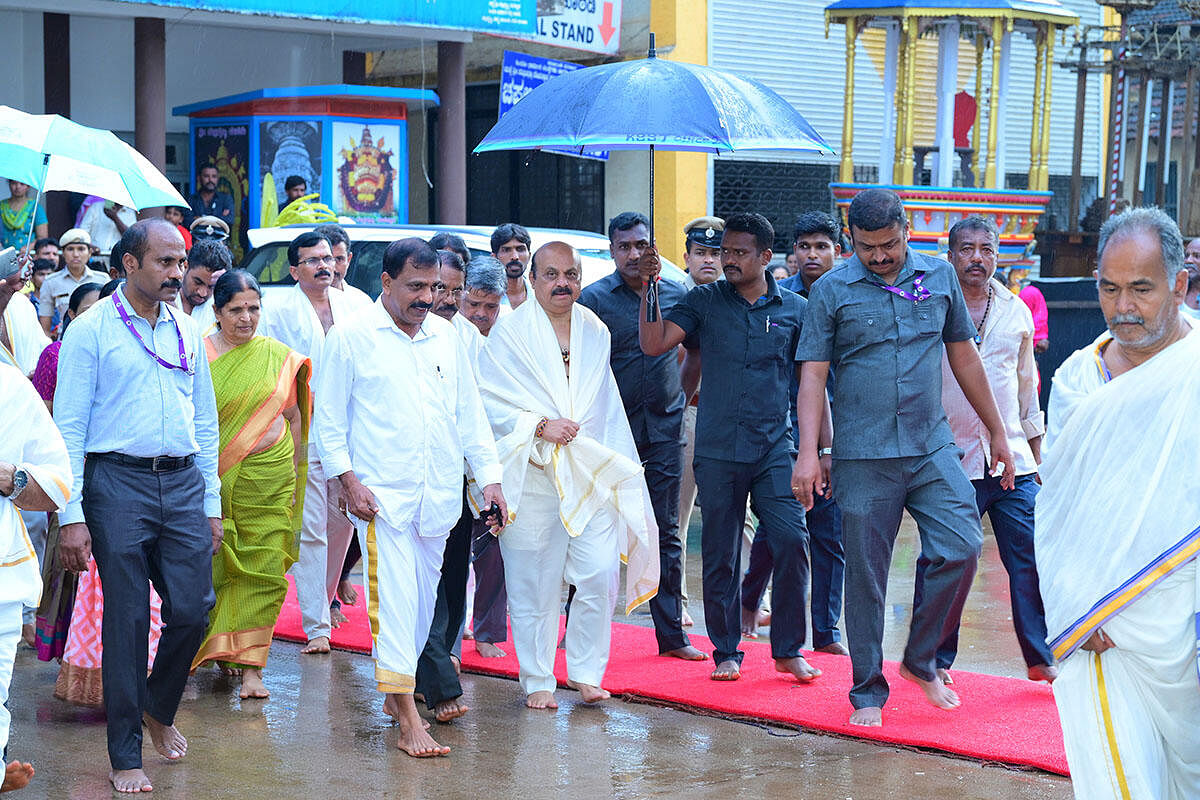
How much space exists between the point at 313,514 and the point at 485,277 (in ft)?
4.60

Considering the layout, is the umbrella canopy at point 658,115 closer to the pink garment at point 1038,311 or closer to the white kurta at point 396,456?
the white kurta at point 396,456

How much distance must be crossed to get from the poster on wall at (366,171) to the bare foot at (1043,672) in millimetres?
9711

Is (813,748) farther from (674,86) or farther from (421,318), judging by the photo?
(674,86)

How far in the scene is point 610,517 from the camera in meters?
6.75

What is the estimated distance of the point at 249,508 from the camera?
6.74 m

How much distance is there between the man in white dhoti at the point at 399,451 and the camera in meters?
5.86

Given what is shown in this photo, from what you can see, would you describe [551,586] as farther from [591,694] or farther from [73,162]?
[73,162]

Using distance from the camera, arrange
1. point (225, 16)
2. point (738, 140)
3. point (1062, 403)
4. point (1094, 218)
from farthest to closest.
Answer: point (1094, 218) < point (225, 16) < point (738, 140) < point (1062, 403)

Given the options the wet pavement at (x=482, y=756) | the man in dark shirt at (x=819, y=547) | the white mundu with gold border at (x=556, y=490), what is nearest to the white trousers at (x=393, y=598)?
the wet pavement at (x=482, y=756)

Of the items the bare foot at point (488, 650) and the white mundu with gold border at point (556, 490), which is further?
the bare foot at point (488, 650)

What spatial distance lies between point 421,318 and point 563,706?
174 centimetres

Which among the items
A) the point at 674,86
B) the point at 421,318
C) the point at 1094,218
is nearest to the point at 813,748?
the point at 421,318

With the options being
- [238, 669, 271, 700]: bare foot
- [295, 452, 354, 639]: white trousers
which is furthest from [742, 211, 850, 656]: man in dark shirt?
[238, 669, 271, 700]: bare foot

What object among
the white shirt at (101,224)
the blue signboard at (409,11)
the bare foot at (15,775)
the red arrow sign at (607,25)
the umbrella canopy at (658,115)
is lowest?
the bare foot at (15,775)
